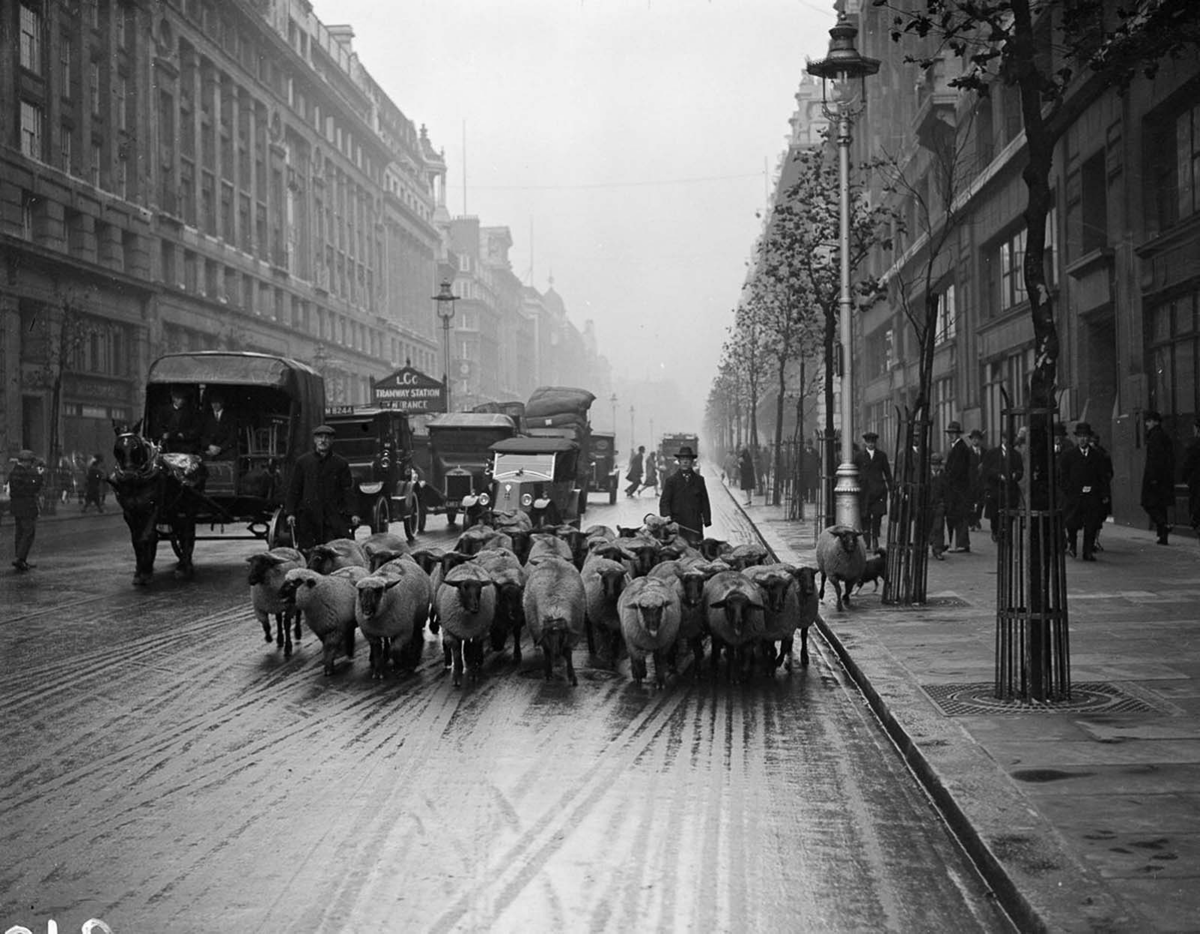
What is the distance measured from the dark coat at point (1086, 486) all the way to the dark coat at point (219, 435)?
40.1ft

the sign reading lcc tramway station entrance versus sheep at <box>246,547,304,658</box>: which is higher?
the sign reading lcc tramway station entrance

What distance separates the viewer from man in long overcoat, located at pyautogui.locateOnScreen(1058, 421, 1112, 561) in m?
18.0

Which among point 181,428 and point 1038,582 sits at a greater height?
point 181,428

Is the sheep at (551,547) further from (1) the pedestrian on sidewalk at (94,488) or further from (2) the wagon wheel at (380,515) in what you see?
(1) the pedestrian on sidewalk at (94,488)

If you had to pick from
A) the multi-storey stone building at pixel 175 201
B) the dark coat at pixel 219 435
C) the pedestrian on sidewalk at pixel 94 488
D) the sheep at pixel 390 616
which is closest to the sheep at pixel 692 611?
the sheep at pixel 390 616

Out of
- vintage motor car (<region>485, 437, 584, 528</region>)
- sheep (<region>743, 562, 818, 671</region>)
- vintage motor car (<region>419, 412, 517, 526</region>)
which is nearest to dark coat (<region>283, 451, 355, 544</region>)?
sheep (<region>743, 562, 818, 671</region>)

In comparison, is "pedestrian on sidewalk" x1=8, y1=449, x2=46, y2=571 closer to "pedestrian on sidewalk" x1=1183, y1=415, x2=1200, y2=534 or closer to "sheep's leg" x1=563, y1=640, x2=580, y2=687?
"sheep's leg" x1=563, y1=640, x2=580, y2=687

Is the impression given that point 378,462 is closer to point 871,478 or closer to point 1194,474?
point 871,478

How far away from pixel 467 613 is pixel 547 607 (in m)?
0.61

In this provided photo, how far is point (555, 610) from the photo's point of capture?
1023 cm

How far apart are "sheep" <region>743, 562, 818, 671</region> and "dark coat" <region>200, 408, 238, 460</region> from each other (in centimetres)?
1244

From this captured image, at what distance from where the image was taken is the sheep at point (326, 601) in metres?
10.6

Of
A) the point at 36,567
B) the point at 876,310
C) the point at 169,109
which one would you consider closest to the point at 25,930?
the point at 36,567

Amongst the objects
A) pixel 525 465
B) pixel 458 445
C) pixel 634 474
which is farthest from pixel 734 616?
pixel 634 474
